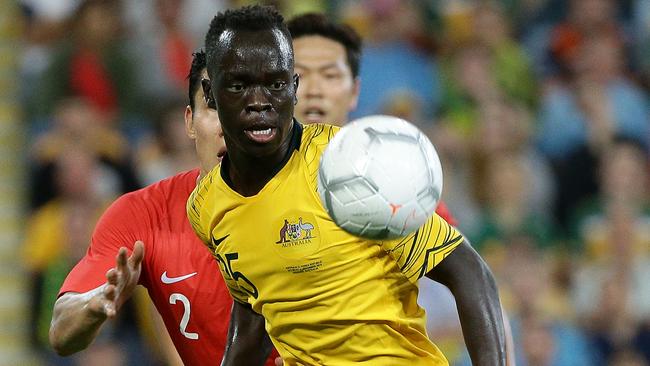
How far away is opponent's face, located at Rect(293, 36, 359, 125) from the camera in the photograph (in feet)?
15.8

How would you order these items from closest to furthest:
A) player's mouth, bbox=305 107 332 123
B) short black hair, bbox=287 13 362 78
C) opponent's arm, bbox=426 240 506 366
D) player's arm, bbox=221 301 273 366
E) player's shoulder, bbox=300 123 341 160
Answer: opponent's arm, bbox=426 240 506 366
player's shoulder, bbox=300 123 341 160
player's arm, bbox=221 301 273 366
player's mouth, bbox=305 107 332 123
short black hair, bbox=287 13 362 78

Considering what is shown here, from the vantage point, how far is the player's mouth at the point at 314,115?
477cm

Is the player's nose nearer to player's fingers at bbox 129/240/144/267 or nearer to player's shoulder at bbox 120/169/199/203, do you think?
player's fingers at bbox 129/240/144/267

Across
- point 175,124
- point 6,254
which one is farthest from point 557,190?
point 6,254

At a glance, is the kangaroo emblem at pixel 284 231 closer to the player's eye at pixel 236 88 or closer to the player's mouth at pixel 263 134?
the player's mouth at pixel 263 134

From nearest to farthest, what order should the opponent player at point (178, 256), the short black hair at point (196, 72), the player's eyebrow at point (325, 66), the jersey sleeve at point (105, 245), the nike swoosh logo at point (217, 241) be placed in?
1. the nike swoosh logo at point (217, 241)
2. the jersey sleeve at point (105, 245)
3. the opponent player at point (178, 256)
4. the short black hair at point (196, 72)
5. the player's eyebrow at point (325, 66)

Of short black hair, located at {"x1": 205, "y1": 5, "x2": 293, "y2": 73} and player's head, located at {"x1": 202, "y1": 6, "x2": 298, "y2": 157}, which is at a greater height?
short black hair, located at {"x1": 205, "y1": 5, "x2": 293, "y2": 73}

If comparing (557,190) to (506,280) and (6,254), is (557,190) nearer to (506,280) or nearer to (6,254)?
(506,280)

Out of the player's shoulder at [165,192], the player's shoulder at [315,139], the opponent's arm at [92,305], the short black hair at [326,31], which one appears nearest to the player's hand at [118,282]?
→ the opponent's arm at [92,305]

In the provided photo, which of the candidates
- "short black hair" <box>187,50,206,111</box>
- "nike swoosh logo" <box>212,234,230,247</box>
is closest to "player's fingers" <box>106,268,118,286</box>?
"nike swoosh logo" <box>212,234,230,247</box>

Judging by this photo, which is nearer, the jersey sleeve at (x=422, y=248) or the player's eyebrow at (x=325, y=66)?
the jersey sleeve at (x=422, y=248)

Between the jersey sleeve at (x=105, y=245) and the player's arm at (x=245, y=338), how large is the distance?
1.99 ft

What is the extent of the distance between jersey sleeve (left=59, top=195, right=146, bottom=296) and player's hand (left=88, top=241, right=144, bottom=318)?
507mm

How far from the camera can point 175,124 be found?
7.52m
